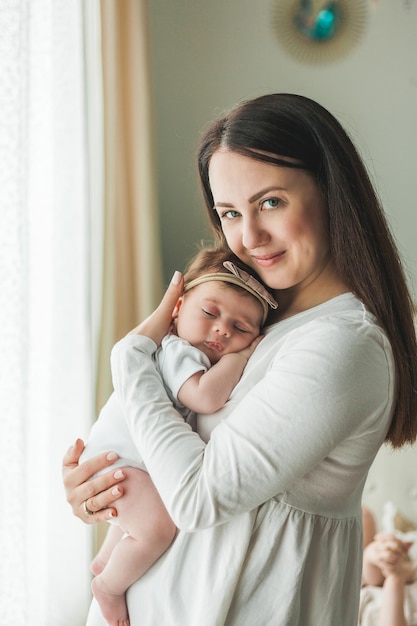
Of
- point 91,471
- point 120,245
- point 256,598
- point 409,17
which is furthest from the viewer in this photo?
point 409,17

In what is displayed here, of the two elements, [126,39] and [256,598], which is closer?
[256,598]

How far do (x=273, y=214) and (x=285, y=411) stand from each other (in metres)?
0.36

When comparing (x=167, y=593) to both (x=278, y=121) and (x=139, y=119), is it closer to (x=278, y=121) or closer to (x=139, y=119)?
(x=278, y=121)

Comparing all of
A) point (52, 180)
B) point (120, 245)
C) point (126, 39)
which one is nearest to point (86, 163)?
point (52, 180)

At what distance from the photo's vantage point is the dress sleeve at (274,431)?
40.2 inches

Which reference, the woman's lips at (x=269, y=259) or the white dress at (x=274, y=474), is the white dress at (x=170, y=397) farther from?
the woman's lips at (x=269, y=259)

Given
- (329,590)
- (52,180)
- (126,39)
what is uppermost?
(126,39)

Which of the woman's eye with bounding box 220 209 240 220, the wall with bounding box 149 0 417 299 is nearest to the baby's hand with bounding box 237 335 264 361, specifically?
the woman's eye with bounding box 220 209 240 220

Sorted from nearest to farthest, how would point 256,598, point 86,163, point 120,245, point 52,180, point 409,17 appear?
1. point 256,598
2. point 52,180
3. point 86,163
4. point 120,245
5. point 409,17

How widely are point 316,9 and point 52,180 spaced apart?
177cm

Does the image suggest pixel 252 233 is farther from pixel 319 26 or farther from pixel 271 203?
pixel 319 26

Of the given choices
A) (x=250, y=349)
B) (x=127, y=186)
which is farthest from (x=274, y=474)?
(x=127, y=186)

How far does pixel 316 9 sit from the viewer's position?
128 inches

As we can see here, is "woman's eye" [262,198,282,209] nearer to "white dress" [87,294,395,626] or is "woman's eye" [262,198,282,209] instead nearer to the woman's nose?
the woman's nose
